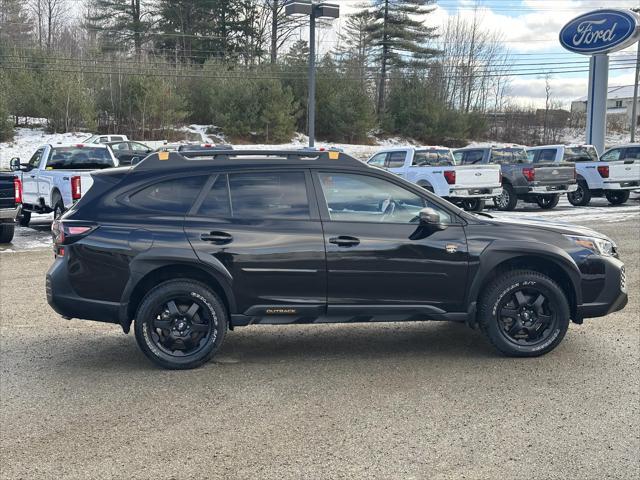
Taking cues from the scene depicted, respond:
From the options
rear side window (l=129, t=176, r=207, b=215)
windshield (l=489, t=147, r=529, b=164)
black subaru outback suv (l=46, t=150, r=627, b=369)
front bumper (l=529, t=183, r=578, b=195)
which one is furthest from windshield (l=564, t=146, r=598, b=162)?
rear side window (l=129, t=176, r=207, b=215)

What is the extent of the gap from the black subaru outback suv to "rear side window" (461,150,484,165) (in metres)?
14.7

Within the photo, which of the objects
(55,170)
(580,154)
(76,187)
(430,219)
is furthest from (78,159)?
(580,154)

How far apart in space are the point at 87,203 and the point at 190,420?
85.0 inches

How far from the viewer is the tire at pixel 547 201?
2050cm

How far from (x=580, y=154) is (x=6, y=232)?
17.2 m

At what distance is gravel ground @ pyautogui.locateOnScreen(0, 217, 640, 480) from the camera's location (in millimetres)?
3969

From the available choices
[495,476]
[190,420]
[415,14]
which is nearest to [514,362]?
[495,476]

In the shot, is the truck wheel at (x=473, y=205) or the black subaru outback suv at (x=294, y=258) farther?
the truck wheel at (x=473, y=205)

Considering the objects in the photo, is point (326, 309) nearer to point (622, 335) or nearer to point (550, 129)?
point (622, 335)

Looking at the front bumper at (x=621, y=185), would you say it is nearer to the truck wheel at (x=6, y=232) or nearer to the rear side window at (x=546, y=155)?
the rear side window at (x=546, y=155)

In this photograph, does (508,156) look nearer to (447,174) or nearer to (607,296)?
(447,174)

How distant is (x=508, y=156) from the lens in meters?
20.3

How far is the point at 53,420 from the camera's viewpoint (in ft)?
15.2

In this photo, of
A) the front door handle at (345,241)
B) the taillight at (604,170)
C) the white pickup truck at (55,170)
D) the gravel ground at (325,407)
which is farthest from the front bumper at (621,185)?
the front door handle at (345,241)
